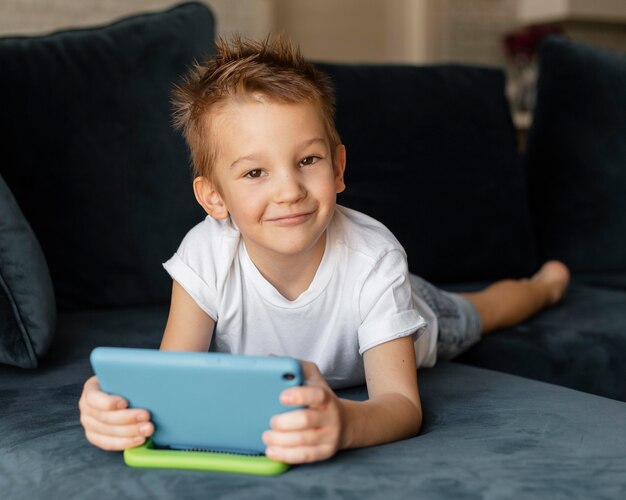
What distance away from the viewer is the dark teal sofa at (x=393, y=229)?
92cm

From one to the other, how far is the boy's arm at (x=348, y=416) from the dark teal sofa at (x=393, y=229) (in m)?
0.02

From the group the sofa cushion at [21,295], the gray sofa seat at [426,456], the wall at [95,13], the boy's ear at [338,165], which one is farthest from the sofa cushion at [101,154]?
the wall at [95,13]

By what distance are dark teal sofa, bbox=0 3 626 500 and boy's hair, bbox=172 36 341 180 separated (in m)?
0.35

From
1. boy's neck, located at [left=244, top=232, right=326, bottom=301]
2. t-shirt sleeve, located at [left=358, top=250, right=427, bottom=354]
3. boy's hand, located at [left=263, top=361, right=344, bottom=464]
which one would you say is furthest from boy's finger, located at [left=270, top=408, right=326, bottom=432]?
boy's neck, located at [left=244, top=232, right=326, bottom=301]

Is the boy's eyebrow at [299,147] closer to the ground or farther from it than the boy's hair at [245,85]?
closer to the ground

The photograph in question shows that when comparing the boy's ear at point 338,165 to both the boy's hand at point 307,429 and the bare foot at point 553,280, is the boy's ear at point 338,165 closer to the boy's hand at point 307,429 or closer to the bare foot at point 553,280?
the boy's hand at point 307,429

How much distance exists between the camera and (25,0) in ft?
10.9

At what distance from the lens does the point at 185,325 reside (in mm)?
1239

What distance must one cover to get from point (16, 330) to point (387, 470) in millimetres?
659

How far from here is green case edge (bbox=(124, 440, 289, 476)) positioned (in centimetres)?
90

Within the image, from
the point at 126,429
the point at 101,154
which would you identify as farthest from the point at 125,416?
the point at 101,154

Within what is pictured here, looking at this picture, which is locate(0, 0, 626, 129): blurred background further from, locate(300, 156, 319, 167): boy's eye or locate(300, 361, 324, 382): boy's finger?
locate(300, 361, 324, 382): boy's finger

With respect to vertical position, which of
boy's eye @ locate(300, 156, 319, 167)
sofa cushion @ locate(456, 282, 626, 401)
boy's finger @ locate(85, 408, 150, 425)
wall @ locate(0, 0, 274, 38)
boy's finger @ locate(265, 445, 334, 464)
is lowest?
sofa cushion @ locate(456, 282, 626, 401)

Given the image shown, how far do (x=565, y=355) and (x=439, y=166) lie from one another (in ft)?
1.99
